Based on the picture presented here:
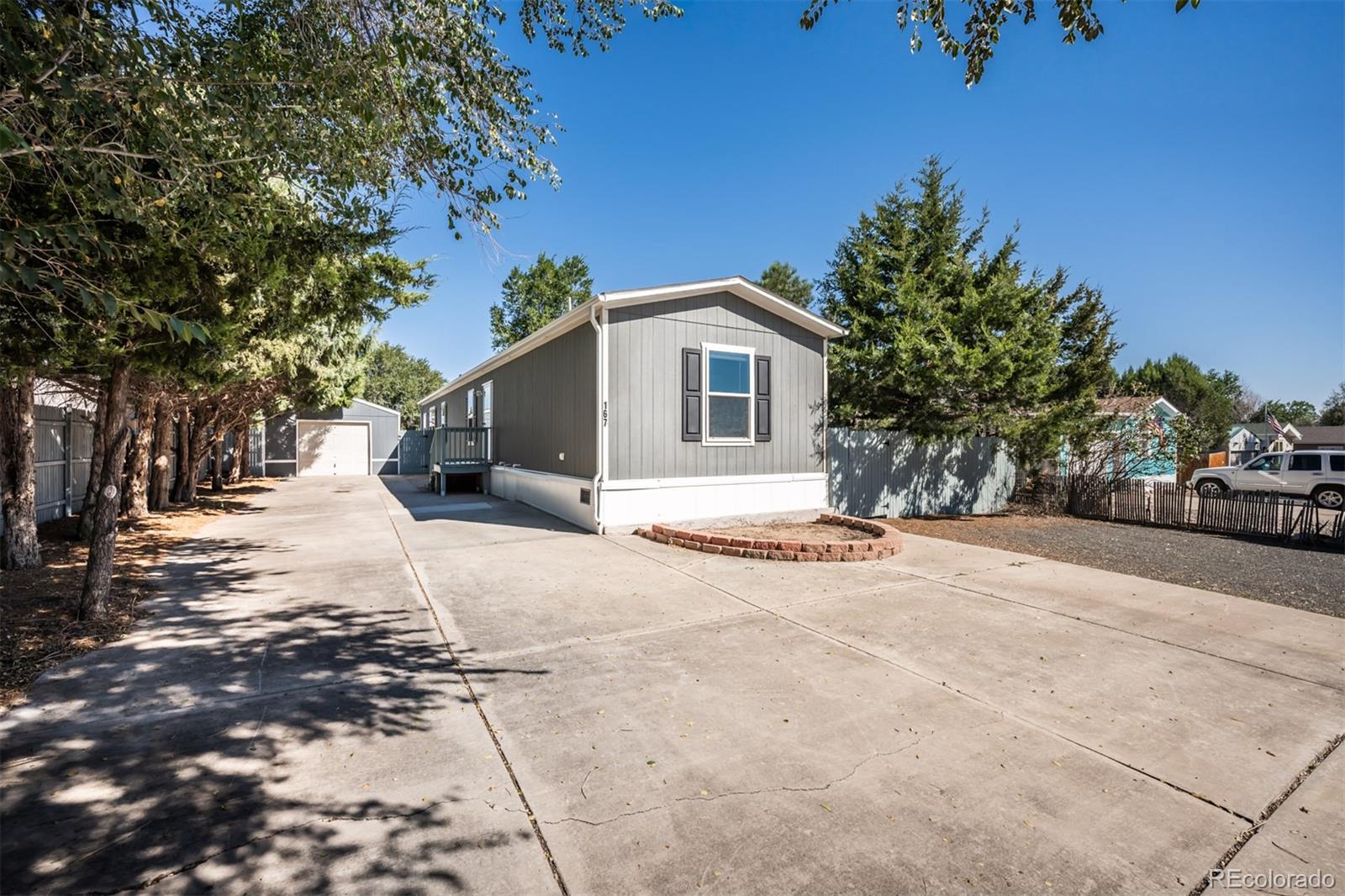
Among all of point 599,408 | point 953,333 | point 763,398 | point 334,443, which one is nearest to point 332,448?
point 334,443

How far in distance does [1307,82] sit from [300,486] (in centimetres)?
2340

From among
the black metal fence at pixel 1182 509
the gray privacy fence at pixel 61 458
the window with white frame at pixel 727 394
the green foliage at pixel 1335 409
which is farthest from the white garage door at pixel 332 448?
the green foliage at pixel 1335 409

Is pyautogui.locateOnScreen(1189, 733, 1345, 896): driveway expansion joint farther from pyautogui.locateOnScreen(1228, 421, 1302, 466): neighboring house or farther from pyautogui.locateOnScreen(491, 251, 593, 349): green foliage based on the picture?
pyautogui.locateOnScreen(1228, 421, 1302, 466): neighboring house

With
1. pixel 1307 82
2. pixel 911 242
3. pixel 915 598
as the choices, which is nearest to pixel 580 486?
pixel 915 598

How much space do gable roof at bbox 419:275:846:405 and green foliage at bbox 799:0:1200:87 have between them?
16.5 ft

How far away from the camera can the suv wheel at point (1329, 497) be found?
1372 centimetres

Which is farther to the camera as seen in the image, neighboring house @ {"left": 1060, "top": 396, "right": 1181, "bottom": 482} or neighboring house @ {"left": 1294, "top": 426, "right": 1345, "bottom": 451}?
neighboring house @ {"left": 1294, "top": 426, "right": 1345, "bottom": 451}

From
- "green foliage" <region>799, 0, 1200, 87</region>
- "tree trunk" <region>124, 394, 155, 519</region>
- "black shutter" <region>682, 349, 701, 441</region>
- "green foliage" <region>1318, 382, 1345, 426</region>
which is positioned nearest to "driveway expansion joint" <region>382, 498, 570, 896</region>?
"black shutter" <region>682, 349, 701, 441</region>

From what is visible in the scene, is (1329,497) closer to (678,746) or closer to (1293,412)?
(678,746)

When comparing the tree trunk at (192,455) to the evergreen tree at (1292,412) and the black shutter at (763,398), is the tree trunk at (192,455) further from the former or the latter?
the evergreen tree at (1292,412)

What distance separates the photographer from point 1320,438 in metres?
42.7

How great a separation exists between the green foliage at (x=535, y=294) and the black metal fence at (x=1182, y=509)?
25826mm

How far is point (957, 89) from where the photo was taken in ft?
14.2

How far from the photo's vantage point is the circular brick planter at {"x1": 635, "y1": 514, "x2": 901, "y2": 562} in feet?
23.4
